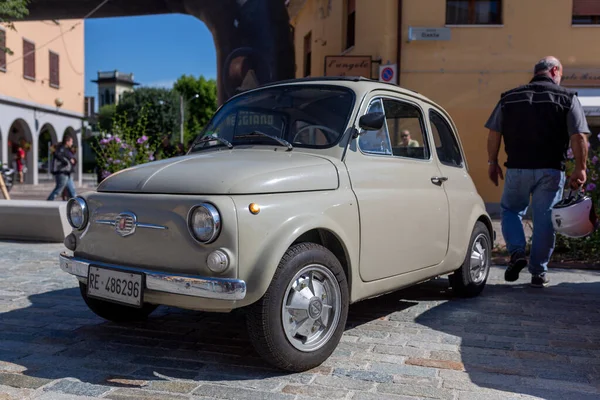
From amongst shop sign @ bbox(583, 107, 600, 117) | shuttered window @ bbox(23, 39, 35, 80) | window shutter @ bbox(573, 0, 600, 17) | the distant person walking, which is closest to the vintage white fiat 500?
the distant person walking

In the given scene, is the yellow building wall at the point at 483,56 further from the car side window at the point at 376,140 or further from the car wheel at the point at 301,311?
the car wheel at the point at 301,311

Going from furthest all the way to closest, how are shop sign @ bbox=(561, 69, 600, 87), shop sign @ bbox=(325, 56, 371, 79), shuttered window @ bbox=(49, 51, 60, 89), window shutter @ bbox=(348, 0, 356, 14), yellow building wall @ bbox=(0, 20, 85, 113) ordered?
shuttered window @ bbox=(49, 51, 60, 89) < yellow building wall @ bbox=(0, 20, 85, 113) < window shutter @ bbox=(348, 0, 356, 14) < shop sign @ bbox=(325, 56, 371, 79) < shop sign @ bbox=(561, 69, 600, 87)

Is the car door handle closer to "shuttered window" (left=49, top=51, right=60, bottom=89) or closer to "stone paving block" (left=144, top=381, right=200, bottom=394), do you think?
"stone paving block" (left=144, top=381, right=200, bottom=394)

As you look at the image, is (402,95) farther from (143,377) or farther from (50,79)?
(50,79)

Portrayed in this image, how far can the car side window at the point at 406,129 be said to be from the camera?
15.3 feet

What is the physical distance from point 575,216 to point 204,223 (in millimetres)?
3791

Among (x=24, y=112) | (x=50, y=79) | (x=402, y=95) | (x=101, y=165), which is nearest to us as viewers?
(x=402, y=95)

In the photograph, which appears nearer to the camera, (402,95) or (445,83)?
(402,95)

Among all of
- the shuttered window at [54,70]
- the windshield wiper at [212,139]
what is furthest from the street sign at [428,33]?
the shuttered window at [54,70]

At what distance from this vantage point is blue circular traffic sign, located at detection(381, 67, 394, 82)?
1545 centimetres

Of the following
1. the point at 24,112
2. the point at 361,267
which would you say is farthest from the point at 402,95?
the point at 24,112

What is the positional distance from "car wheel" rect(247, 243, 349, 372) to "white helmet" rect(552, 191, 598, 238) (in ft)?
9.52

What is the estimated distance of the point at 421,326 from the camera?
4609 millimetres

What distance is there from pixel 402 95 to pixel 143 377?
9.24ft
